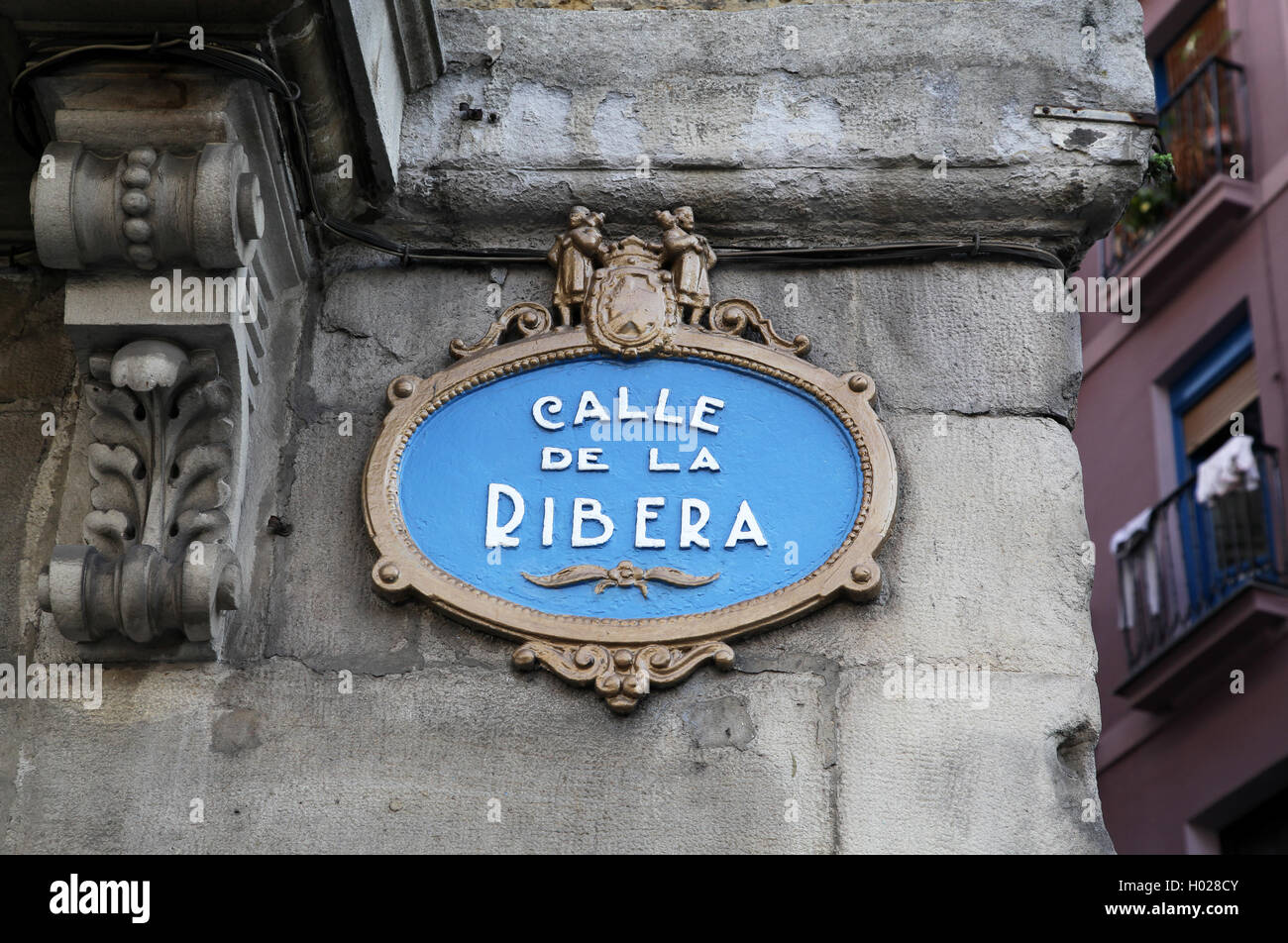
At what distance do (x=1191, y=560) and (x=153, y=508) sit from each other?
6.94 metres

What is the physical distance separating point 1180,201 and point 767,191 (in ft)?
24.2

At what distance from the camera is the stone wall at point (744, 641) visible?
3.58 meters

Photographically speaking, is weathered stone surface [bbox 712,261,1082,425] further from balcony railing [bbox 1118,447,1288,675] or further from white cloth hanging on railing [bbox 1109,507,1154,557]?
white cloth hanging on railing [bbox 1109,507,1154,557]

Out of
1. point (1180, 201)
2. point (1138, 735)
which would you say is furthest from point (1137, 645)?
point (1180, 201)

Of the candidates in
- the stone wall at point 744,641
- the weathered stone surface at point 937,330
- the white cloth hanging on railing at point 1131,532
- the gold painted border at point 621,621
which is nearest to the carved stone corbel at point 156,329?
the stone wall at point 744,641

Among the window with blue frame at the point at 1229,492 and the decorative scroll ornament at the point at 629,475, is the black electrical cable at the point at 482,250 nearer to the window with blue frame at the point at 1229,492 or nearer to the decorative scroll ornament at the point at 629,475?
the decorative scroll ornament at the point at 629,475

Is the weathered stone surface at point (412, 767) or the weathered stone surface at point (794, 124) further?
the weathered stone surface at point (794, 124)

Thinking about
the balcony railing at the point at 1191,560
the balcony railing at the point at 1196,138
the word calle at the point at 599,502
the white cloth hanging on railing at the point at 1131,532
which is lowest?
the word calle at the point at 599,502

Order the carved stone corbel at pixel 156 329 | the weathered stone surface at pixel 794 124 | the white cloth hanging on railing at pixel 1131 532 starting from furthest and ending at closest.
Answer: the white cloth hanging on railing at pixel 1131 532 < the weathered stone surface at pixel 794 124 < the carved stone corbel at pixel 156 329

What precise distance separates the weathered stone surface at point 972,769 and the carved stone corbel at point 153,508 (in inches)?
46.4

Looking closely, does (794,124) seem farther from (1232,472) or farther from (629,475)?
(1232,472)

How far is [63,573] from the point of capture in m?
3.57

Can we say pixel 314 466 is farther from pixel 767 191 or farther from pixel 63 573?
pixel 767 191

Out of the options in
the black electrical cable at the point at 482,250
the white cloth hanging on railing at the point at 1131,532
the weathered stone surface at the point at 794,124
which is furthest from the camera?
the white cloth hanging on railing at the point at 1131,532
